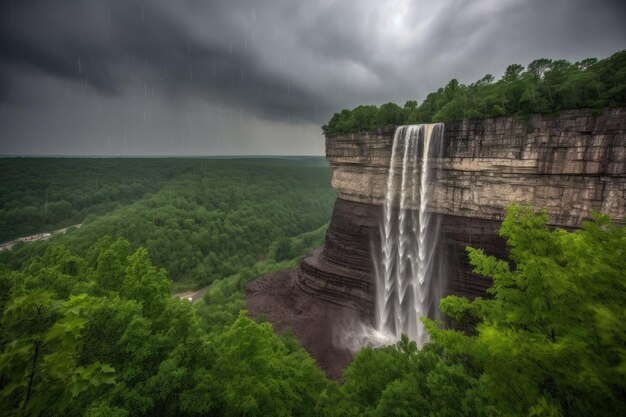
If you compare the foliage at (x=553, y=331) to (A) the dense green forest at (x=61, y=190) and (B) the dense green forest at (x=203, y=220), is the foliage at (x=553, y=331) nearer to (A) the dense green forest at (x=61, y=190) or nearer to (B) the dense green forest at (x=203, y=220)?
(B) the dense green forest at (x=203, y=220)

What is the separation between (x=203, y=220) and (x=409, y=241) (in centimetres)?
4796

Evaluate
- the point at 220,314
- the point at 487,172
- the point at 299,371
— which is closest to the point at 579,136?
the point at 487,172

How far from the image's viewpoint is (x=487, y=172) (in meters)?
25.0

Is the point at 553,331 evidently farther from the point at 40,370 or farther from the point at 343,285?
the point at 343,285

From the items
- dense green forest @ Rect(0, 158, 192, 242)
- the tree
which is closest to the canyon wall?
the tree

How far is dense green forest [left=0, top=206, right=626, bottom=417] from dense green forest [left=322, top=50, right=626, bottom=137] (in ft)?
59.6

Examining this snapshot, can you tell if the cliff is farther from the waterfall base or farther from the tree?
the tree

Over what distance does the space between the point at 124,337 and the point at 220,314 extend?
20.3 m

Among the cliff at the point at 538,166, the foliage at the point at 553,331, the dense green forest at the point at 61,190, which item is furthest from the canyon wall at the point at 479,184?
the dense green forest at the point at 61,190

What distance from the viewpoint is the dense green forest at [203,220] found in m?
48.1

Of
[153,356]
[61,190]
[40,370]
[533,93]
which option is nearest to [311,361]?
[153,356]

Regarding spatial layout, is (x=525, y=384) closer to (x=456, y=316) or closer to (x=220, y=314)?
(x=456, y=316)

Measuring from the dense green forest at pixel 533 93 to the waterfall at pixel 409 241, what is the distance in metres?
3.40

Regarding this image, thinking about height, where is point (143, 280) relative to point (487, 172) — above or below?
below
